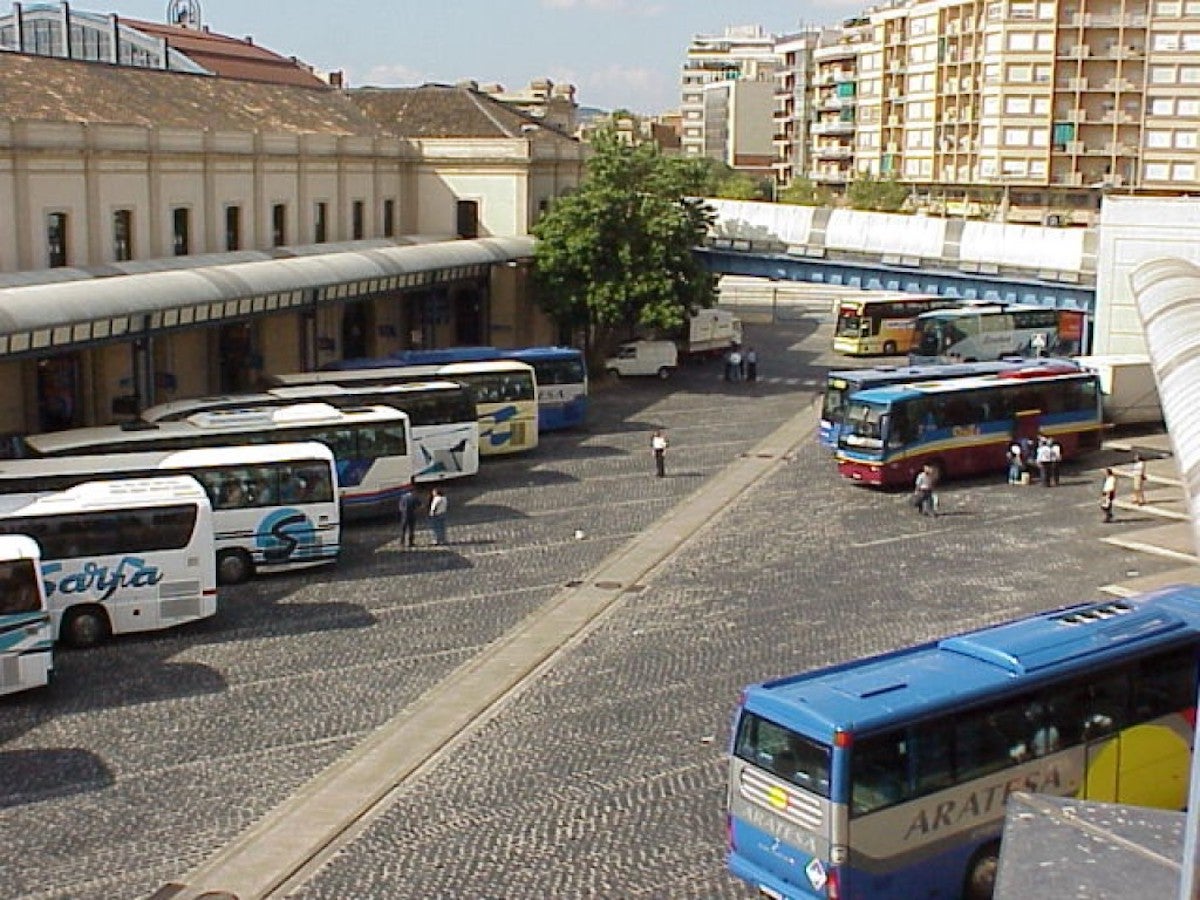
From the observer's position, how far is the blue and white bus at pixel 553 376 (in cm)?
4550

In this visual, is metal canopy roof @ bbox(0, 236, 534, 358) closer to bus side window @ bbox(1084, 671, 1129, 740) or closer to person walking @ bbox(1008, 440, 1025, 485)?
person walking @ bbox(1008, 440, 1025, 485)

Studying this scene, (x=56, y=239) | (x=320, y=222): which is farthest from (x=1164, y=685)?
(x=320, y=222)

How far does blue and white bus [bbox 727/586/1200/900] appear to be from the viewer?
50.0 feet

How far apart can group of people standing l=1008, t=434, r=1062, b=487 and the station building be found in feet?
64.3

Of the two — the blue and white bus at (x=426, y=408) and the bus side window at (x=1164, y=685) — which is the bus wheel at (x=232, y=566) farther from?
the bus side window at (x=1164, y=685)

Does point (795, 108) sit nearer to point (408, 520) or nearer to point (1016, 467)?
point (1016, 467)

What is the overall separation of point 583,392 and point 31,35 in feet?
141

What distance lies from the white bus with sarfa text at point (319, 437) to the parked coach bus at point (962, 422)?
37.4ft

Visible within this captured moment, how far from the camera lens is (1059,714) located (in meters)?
17.0

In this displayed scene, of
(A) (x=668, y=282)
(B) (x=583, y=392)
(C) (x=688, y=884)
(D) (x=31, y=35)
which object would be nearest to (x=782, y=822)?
(C) (x=688, y=884)

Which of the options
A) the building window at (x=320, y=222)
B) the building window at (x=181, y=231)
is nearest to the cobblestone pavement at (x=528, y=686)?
the building window at (x=181, y=231)

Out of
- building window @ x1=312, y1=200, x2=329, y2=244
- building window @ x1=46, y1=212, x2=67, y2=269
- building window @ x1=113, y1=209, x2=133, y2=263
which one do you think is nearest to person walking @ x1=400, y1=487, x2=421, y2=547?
building window @ x1=46, y1=212, x2=67, y2=269

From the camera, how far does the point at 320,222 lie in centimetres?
5428

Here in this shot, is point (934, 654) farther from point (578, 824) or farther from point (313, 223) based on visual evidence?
point (313, 223)
